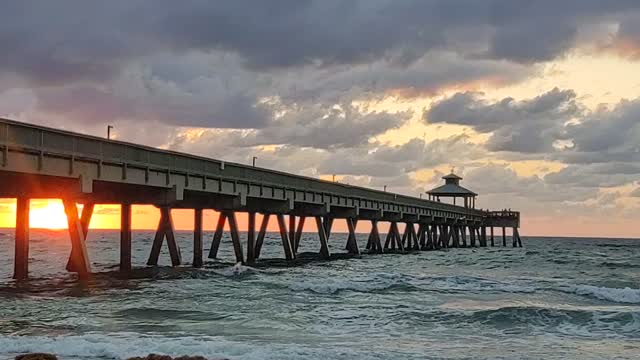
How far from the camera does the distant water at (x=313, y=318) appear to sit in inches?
623

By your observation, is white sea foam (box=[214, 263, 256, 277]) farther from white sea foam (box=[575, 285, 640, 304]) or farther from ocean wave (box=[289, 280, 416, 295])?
white sea foam (box=[575, 285, 640, 304])

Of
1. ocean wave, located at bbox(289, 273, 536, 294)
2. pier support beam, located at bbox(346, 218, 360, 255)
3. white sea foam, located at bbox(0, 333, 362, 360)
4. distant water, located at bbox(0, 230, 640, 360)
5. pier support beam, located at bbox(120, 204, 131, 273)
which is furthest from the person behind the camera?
pier support beam, located at bbox(346, 218, 360, 255)

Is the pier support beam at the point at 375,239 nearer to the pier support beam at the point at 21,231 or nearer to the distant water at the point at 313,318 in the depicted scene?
the distant water at the point at 313,318

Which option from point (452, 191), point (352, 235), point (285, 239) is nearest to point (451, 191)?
point (452, 191)

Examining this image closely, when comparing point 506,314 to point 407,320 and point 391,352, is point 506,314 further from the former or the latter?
point 391,352

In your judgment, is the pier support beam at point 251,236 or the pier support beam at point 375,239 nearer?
the pier support beam at point 251,236

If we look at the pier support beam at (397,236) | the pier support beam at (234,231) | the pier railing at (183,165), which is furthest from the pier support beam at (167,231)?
the pier support beam at (397,236)

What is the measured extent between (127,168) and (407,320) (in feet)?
43.1

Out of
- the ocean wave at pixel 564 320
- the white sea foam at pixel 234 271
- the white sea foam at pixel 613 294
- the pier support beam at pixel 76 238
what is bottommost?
the ocean wave at pixel 564 320

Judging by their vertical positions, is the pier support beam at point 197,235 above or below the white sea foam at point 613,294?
above

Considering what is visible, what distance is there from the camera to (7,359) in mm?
13586

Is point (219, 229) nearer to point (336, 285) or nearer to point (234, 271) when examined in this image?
point (234, 271)

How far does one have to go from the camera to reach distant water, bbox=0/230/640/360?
15836 mm

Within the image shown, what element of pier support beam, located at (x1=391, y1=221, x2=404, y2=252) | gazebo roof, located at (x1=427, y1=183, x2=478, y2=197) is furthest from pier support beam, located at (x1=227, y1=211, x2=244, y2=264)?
gazebo roof, located at (x1=427, y1=183, x2=478, y2=197)
